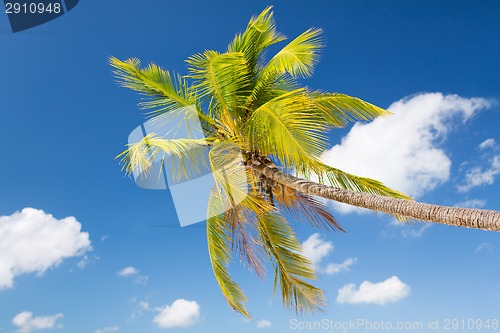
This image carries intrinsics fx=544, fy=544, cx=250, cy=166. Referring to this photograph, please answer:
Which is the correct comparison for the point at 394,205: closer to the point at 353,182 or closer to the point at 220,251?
the point at 353,182

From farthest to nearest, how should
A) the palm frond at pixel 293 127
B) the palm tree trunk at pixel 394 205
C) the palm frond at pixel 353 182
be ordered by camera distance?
the palm frond at pixel 353 182
the palm frond at pixel 293 127
the palm tree trunk at pixel 394 205

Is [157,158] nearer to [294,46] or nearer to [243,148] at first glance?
[243,148]

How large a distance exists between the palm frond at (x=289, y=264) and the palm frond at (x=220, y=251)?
0.75 meters

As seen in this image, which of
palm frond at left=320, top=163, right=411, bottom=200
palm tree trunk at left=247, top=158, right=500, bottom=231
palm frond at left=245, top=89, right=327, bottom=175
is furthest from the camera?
palm frond at left=320, top=163, right=411, bottom=200

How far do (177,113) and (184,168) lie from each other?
960 mm

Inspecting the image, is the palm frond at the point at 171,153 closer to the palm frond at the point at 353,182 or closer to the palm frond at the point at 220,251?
the palm frond at the point at 220,251

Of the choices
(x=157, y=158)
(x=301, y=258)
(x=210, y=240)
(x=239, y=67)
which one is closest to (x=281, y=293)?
(x=301, y=258)

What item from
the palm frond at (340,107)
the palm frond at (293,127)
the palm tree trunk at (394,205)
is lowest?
the palm tree trunk at (394,205)

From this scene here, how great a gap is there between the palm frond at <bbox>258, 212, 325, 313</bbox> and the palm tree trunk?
0.89m

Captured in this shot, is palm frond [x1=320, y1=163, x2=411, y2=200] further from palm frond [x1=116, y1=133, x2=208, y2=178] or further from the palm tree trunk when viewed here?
palm frond [x1=116, y1=133, x2=208, y2=178]

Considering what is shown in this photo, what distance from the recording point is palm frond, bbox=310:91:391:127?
29.2 ft

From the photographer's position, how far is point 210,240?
9500mm

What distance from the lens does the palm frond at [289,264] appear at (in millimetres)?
9711

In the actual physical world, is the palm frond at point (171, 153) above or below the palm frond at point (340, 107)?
below
